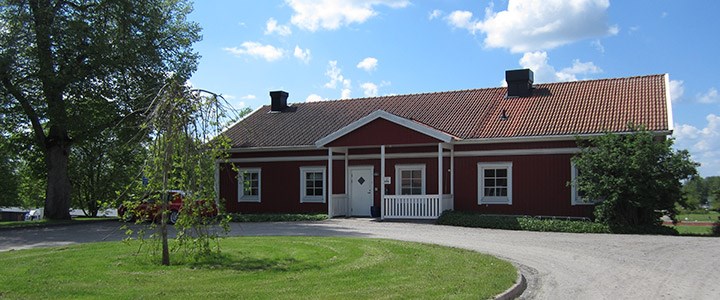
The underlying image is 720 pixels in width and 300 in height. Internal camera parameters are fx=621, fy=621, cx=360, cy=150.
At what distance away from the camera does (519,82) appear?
24922 mm

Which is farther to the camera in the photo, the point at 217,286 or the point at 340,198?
the point at 340,198

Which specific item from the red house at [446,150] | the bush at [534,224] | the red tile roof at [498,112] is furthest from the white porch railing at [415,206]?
the red tile roof at [498,112]

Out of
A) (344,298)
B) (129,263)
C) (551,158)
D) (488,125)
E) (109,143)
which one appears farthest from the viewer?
(109,143)

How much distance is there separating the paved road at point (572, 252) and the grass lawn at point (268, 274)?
3.38ft

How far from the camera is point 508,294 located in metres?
8.42

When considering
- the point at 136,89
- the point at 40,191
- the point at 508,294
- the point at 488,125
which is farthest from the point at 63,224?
the point at 40,191

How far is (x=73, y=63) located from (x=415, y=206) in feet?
44.7

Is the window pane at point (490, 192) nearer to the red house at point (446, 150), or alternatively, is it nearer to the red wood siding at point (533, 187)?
the red house at point (446, 150)

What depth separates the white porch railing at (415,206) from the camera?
21688 millimetres

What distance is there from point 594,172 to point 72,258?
1451 cm

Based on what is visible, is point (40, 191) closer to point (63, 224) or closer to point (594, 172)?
point (63, 224)

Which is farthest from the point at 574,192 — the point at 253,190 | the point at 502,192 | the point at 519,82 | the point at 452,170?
the point at 253,190

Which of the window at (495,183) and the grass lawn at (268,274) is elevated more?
the window at (495,183)

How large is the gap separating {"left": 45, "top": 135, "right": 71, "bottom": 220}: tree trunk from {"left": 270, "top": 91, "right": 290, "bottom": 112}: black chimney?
9385mm
